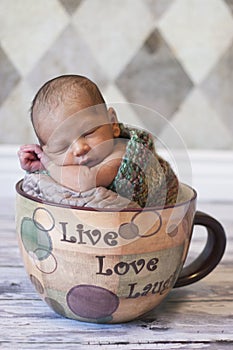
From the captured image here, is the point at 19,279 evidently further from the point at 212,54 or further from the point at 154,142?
the point at 212,54

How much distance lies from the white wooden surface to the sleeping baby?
0.38 ft

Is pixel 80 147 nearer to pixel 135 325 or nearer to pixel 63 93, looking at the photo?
pixel 63 93

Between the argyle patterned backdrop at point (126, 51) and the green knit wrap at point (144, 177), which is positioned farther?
the argyle patterned backdrop at point (126, 51)

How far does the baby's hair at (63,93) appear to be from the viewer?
0.53 metres

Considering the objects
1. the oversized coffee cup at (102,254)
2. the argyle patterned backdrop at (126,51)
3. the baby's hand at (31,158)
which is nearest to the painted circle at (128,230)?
the oversized coffee cup at (102,254)

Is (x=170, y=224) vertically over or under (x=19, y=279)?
over

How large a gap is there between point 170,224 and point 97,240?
62 millimetres

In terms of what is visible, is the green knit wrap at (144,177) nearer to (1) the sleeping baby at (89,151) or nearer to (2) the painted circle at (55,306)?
(1) the sleeping baby at (89,151)

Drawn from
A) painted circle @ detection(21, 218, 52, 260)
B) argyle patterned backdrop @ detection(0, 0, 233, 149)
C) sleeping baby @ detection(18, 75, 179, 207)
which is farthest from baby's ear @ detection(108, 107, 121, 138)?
argyle patterned backdrop @ detection(0, 0, 233, 149)

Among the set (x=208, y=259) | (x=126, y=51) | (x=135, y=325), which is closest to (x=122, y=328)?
(x=135, y=325)

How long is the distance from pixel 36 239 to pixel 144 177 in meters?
0.11

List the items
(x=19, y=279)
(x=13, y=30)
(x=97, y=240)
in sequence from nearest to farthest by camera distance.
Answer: (x=97, y=240)
(x=19, y=279)
(x=13, y=30)

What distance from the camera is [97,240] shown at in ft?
1.65

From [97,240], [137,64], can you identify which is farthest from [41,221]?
[137,64]
